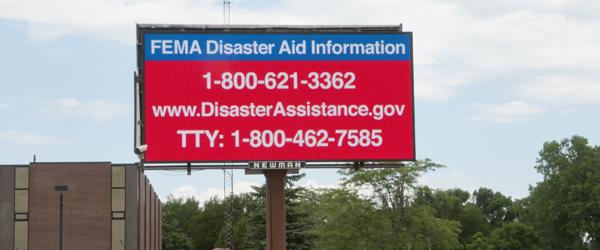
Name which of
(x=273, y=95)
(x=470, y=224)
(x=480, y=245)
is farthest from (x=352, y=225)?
(x=470, y=224)

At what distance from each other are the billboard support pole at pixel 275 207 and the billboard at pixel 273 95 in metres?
1.31

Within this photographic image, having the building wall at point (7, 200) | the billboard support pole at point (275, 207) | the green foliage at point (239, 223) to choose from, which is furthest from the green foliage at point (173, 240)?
the billboard support pole at point (275, 207)

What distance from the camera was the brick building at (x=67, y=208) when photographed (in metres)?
47.6

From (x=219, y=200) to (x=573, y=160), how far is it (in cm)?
7859

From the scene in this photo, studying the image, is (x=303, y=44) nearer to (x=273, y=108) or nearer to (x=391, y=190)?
(x=273, y=108)

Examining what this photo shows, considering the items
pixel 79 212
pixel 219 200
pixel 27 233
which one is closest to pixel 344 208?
pixel 79 212

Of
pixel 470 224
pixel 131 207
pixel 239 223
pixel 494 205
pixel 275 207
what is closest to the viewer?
pixel 275 207

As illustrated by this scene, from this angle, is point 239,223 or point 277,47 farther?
point 239,223

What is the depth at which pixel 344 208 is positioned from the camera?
47.9 metres

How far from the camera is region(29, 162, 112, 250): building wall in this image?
1871 inches

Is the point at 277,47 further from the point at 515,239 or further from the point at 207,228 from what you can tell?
the point at 207,228

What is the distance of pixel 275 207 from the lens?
843 inches

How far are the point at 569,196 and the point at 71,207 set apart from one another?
39.5 m

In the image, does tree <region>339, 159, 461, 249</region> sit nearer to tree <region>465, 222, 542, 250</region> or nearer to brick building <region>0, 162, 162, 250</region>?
brick building <region>0, 162, 162, 250</region>
